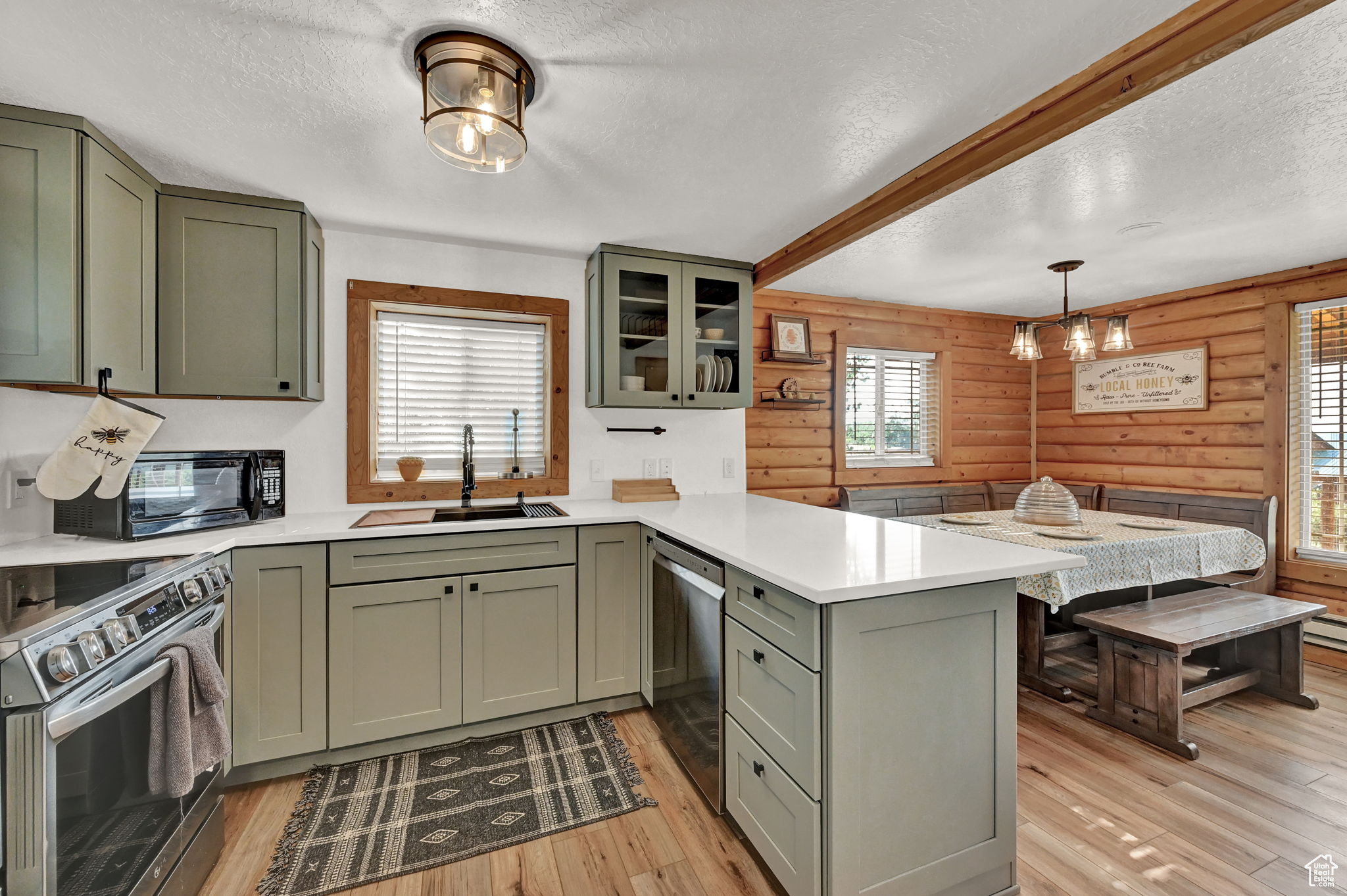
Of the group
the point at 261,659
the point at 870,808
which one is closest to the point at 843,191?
the point at 870,808

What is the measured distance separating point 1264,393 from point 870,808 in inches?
162

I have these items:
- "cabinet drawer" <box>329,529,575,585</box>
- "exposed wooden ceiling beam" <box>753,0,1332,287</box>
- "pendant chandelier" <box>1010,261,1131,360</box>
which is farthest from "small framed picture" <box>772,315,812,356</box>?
"cabinet drawer" <box>329,529,575,585</box>

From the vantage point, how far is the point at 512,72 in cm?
153

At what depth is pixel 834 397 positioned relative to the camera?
163 inches

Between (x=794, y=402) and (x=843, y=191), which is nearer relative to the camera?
(x=843, y=191)

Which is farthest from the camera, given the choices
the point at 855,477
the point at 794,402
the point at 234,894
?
the point at 855,477

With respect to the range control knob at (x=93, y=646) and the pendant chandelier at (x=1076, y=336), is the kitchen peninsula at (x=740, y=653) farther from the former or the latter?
the pendant chandelier at (x=1076, y=336)

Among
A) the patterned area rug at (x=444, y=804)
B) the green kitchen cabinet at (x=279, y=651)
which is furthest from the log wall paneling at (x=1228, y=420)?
the green kitchen cabinet at (x=279, y=651)

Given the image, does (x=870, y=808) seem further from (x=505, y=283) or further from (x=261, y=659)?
→ (x=505, y=283)

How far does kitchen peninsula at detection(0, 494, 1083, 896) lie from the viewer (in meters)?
1.37

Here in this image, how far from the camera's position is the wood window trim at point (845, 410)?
4.13 m

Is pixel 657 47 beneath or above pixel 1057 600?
above

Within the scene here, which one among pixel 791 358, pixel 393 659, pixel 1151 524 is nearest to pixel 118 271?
pixel 393 659

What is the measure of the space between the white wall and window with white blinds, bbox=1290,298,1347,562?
347 centimetres
